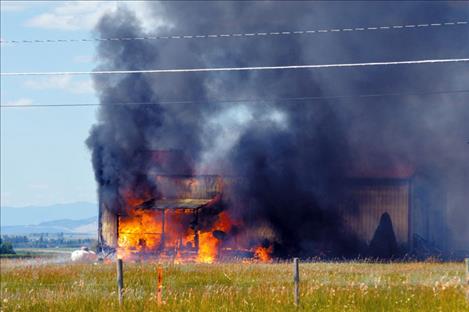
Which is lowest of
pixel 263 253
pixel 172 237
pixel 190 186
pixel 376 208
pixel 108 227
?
pixel 263 253

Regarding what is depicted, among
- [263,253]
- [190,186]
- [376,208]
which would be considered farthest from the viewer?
[190,186]

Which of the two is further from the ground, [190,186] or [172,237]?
[190,186]

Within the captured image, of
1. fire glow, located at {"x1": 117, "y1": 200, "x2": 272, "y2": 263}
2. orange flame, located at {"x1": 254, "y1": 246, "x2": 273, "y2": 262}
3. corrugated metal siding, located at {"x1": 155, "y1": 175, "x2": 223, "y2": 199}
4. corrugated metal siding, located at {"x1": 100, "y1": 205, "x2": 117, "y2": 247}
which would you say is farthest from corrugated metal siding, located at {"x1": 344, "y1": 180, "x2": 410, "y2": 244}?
corrugated metal siding, located at {"x1": 100, "y1": 205, "x2": 117, "y2": 247}

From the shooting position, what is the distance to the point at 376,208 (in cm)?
5028

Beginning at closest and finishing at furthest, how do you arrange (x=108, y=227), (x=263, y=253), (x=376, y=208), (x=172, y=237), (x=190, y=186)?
(x=376, y=208) < (x=263, y=253) < (x=172, y=237) < (x=190, y=186) < (x=108, y=227)

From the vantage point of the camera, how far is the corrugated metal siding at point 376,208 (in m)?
50.0

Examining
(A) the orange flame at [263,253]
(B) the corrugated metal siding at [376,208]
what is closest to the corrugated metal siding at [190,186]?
→ (A) the orange flame at [263,253]

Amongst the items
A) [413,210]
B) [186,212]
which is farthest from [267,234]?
[413,210]

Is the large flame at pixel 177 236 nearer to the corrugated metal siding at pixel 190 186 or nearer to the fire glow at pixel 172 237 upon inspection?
the fire glow at pixel 172 237

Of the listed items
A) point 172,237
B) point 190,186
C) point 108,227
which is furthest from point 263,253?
point 108,227

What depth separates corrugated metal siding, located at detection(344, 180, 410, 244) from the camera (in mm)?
49969

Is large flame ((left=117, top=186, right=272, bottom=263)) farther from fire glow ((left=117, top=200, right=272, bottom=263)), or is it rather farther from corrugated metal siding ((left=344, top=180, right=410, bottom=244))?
corrugated metal siding ((left=344, top=180, right=410, bottom=244))

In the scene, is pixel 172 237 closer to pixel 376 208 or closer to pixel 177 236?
pixel 177 236

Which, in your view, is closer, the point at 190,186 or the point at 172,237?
the point at 172,237
